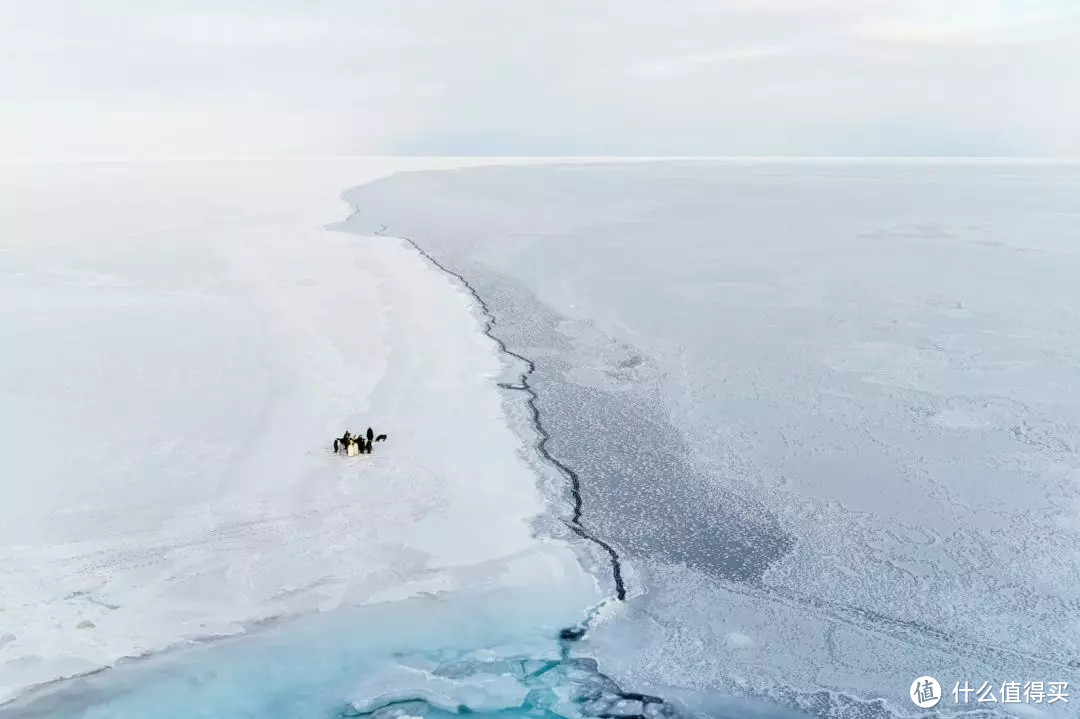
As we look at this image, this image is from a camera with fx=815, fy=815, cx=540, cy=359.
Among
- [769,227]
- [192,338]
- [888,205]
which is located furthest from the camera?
[888,205]

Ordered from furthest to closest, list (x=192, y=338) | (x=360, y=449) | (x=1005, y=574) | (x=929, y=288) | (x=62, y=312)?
(x=929, y=288) < (x=62, y=312) < (x=192, y=338) < (x=360, y=449) < (x=1005, y=574)

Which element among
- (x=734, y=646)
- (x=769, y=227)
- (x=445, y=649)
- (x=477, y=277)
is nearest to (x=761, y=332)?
(x=477, y=277)

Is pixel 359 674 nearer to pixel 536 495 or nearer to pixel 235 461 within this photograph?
pixel 536 495

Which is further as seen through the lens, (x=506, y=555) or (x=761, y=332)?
(x=761, y=332)

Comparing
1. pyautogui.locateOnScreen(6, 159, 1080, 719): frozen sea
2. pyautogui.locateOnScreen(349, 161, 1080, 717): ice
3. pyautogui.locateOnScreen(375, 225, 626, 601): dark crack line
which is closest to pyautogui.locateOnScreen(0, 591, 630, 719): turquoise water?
pyautogui.locateOnScreen(6, 159, 1080, 719): frozen sea

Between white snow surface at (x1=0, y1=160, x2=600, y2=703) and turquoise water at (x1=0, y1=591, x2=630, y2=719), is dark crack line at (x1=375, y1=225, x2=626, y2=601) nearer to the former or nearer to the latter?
white snow surface at (x1=0, y1=160, x2=600, y2=703)

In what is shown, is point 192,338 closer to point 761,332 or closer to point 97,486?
point 97,486
